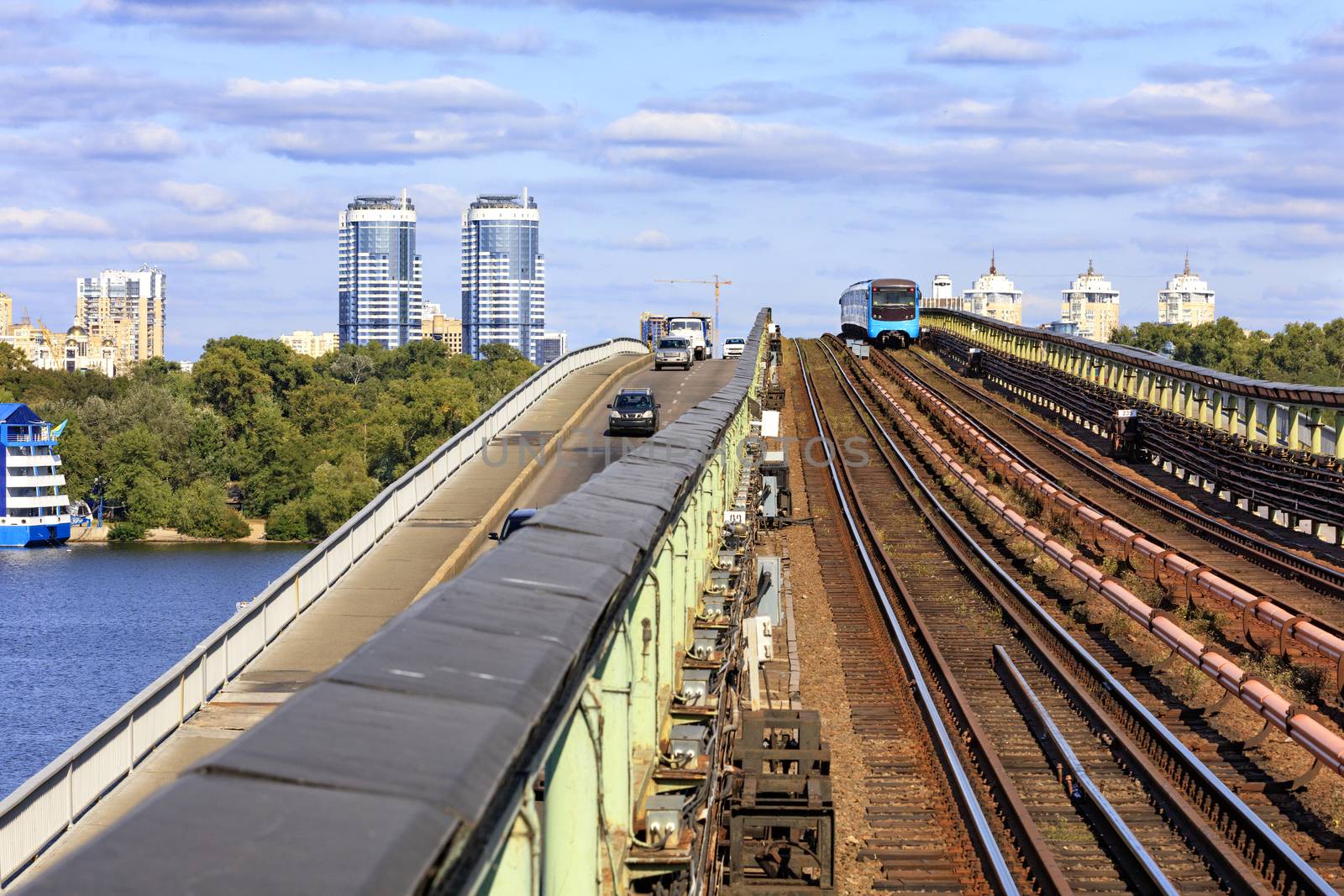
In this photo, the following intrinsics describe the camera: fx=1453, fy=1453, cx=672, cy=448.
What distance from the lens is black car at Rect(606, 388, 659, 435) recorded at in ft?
140

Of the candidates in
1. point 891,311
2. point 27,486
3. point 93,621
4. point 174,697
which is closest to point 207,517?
point 27,486

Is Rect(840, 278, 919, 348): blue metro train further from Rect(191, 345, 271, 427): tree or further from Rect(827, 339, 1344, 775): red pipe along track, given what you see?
Rect(191, 345, 271, 427): tree

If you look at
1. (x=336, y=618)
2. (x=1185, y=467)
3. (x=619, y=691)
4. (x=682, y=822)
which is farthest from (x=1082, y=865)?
(x=1185, y=467)

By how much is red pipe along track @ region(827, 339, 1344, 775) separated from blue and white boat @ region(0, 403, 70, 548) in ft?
337

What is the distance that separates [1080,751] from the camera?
16.2 meters

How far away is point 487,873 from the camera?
3912 mm

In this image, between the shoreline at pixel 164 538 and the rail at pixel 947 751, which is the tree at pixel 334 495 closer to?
the shoreline at pixel 164 538

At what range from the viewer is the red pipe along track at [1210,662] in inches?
572

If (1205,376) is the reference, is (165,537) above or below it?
below

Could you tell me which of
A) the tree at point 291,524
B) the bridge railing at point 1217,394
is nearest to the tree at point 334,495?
the tree at point 291,524

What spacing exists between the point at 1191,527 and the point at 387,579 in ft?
53.9

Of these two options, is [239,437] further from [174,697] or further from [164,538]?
[174,697]

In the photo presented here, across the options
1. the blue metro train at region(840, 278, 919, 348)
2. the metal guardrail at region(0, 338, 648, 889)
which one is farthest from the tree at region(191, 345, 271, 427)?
the metal guardrail at region(0, 338, 648, 889)

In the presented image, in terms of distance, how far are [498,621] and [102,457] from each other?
423ft
